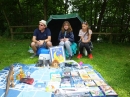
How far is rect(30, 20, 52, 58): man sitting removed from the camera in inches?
226

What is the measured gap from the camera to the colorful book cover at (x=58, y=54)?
203 inches

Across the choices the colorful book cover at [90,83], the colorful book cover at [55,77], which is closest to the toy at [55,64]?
the colorful book cover at [55,77]

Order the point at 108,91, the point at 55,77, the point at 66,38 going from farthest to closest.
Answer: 1. the point at 66,38
2. the point at 55,77
3. the point at 108,91

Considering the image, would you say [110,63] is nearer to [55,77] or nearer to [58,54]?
[58,54]

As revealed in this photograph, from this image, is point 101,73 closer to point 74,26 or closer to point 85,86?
point 85,86

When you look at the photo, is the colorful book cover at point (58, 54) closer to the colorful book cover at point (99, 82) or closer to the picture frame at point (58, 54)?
the picture frame at point (58, 54)

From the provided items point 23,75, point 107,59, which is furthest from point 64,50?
point 23,75

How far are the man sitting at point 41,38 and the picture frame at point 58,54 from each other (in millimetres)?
488

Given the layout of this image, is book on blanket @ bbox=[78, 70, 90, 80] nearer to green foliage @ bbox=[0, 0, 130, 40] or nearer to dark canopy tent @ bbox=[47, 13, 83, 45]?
dark canopy tent @ bbox=[47, 13, 83, 45]

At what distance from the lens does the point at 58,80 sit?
3844mm

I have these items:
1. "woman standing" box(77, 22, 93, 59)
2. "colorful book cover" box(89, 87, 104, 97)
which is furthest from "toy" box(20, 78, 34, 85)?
"woman standing" box(77, 22, 93, 59)

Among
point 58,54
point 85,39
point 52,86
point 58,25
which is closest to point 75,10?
point 58,25

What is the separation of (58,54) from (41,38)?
964 mm

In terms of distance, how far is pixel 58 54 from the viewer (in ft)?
17.3
